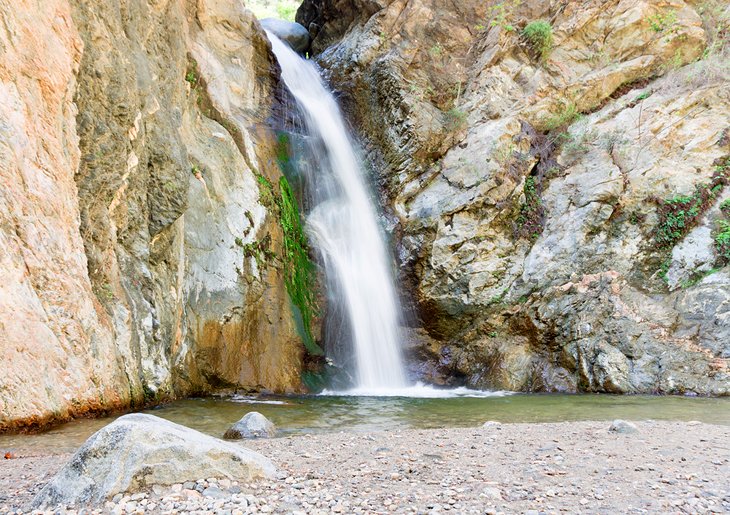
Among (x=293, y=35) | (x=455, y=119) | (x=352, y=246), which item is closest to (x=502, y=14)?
(x=455, y=119)

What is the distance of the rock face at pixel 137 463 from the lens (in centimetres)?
272

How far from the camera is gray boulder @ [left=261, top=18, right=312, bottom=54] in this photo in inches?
741

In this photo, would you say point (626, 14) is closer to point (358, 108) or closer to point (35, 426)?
point (358, 108)

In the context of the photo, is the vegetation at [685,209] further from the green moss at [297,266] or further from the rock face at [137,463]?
the rock face at [137,463]

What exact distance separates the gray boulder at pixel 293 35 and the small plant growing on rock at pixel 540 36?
8.45 m

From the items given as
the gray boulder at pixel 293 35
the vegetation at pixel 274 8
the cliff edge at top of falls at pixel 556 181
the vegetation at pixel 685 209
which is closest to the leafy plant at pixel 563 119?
the cliff edge at top of falls at pixel 556 181

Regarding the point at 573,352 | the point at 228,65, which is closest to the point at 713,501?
the point at 573,352

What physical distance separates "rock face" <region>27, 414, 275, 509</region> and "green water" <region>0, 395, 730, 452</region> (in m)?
2.26

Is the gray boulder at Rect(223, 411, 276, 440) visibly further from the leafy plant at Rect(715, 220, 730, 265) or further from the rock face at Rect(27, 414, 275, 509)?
the leafy plant at Rect(715, 220, 730, 265)

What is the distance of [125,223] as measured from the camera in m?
7.36

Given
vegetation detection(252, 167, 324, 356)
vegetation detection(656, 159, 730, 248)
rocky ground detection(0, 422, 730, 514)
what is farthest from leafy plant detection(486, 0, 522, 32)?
rocky ground detection(0, 422, 730, 514)

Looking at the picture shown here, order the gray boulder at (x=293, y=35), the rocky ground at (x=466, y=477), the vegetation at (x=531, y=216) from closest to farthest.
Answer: the rocky ground at (x=466, y=477) → the vegetation at (x=531, y=216) → the gray boulder at (x=293, y=35)

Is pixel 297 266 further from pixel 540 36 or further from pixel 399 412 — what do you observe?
pixel 540 36

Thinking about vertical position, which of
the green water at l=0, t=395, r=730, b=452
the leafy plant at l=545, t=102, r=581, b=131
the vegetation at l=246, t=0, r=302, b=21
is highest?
the vegetation at l=246, t=0, r=302, b=21
